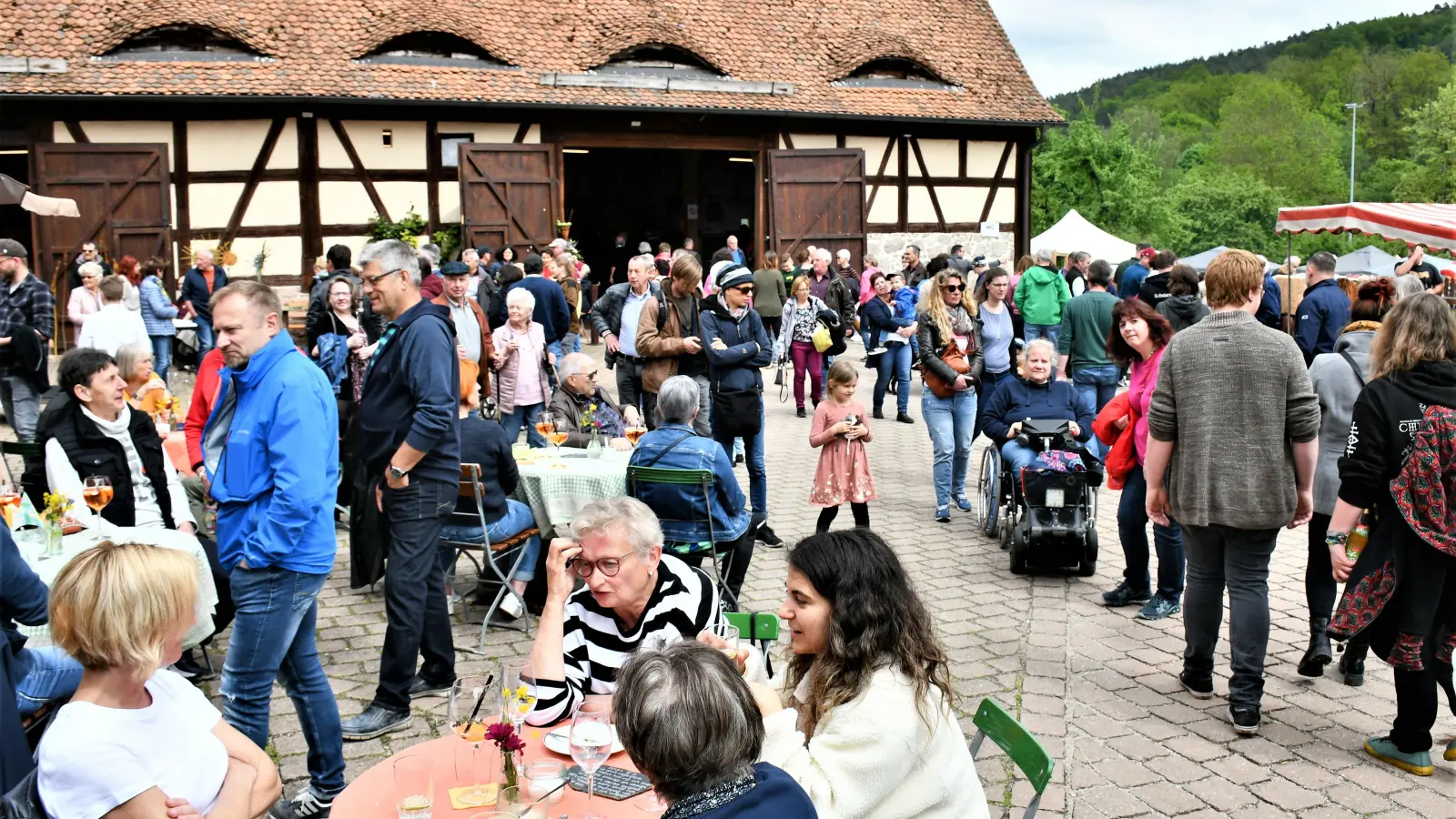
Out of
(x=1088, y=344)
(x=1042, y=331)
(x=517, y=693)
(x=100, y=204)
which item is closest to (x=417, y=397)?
(x=517, y=693)

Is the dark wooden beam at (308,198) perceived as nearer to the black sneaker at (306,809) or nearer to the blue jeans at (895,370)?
the blue jeans at (895,370)

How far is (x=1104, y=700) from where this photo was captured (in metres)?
5.33

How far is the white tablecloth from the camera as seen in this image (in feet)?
15.4

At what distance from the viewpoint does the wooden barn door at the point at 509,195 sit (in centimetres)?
1822

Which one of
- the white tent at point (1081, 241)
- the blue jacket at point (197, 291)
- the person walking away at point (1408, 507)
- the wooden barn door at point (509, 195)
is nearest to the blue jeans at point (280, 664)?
the person walking away at point (1408, 507)

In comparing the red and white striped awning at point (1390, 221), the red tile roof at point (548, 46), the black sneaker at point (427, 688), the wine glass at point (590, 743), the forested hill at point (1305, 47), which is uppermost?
the forested hill at point (1305, 47)

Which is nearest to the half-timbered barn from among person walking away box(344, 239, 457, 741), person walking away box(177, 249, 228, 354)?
person walking away box(177, 249, 228, 354)

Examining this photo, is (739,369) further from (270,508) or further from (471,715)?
(471,715)

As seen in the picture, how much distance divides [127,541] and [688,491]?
95.6 inches

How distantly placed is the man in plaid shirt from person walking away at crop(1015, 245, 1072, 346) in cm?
912

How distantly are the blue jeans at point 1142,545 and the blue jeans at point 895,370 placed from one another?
638 centimetres

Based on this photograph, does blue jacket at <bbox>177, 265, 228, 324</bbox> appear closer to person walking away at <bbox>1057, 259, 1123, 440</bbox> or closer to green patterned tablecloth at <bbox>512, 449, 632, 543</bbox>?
green patterned tablecloth at <bbox>512, 449, 632, 543</bbox>

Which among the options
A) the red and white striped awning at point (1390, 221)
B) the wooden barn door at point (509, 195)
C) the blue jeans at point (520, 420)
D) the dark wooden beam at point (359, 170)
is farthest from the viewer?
the wooden barn door at point (509, 195)

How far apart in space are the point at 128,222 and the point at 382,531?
1333 cm
